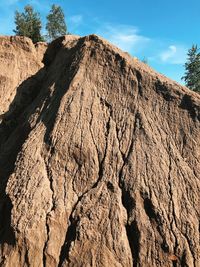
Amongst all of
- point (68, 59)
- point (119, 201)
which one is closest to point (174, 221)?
point (119, 201)

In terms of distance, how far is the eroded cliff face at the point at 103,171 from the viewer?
10.5 metres

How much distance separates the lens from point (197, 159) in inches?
480

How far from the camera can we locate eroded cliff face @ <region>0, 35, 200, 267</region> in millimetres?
Result: 10500

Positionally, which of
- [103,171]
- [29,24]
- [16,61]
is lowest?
[103,171]

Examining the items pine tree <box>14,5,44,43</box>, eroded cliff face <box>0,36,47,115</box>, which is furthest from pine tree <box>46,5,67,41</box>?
eroded cliff face <box>0,36,47,115</box>

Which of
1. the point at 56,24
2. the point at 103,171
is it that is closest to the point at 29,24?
the point at 56,24

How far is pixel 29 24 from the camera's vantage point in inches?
1492

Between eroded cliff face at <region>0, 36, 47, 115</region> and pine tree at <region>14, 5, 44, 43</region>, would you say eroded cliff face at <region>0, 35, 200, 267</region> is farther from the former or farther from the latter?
pine tree at <region>14, 5, 44, 43</region>

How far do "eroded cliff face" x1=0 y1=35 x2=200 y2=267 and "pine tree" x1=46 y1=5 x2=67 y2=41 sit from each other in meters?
32.1

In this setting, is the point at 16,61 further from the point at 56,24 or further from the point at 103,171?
the point at 56,24

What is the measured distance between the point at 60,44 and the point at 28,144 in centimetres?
792

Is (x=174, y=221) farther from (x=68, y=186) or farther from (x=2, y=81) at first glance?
(x=2, y=81)

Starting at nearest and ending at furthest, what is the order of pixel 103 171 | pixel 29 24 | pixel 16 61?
pixel 103 171 → pixel 16 61 → pixel 29 24

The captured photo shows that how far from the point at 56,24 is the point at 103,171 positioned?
38040mm
